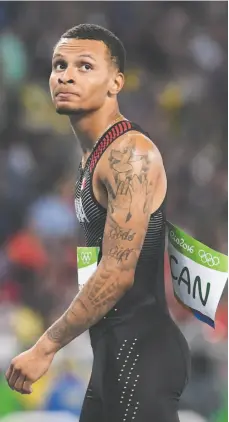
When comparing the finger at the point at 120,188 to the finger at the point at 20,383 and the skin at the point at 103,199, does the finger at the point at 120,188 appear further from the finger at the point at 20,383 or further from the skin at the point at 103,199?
the finger at the point at 20,383

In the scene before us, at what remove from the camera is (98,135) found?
9.15 ft

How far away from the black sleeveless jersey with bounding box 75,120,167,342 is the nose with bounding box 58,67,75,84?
8.2 inches

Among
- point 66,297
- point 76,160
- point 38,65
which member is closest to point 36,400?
point 66,297

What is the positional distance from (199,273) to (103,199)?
18.7 inches

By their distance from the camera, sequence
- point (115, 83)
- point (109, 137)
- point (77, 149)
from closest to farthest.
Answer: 1. point (109, 137)
2. point (115, 83)
3. point (77, 149)

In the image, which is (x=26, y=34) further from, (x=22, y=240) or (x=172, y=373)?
(x=172, y=373)

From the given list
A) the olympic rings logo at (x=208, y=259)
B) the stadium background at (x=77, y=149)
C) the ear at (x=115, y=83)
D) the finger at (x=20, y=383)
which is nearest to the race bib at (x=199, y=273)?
the olympic rings logo at (x=208, y=259)

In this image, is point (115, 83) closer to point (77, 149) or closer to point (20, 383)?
point (20, 383)

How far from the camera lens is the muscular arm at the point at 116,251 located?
2516 millimetres

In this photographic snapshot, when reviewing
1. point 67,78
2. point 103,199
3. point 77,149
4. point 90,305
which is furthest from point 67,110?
point 77,149

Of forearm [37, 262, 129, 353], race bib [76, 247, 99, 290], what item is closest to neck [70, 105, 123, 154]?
race bib [76, 247, 99, 290]

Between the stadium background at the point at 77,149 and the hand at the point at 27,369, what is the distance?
122 inches

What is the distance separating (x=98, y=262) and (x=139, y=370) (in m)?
0.37

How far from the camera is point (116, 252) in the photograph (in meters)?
2.54
